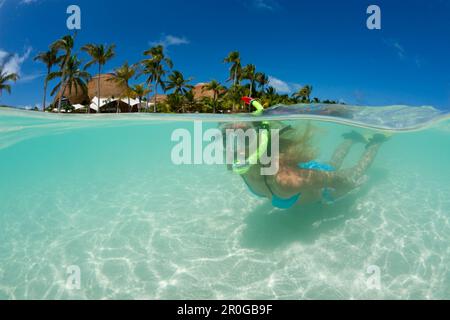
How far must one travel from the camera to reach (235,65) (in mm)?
42688

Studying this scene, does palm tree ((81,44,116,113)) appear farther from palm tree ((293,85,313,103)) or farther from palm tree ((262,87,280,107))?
palm tree ((293,85,313,103))

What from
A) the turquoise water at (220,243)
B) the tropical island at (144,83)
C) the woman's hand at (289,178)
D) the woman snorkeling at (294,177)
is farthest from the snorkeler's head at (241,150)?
the tropical island at (144,83)

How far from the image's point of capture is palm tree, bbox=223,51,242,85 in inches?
1656

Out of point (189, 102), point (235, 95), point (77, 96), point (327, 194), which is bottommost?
point (327, 194)

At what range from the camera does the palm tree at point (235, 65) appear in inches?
1656

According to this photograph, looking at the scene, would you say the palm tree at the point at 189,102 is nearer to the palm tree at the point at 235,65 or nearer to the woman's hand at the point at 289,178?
the palm tree at the point at 235,65

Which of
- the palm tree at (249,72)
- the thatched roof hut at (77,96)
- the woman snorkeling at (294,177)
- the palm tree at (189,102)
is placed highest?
the palm tree at (249,72)

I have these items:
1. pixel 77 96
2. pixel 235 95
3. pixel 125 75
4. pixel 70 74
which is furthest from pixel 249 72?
pixel 77 96

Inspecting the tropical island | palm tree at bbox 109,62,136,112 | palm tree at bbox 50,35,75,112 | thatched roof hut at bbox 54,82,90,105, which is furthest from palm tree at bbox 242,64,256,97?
thatched roof hut at bbox 54,82,90,105

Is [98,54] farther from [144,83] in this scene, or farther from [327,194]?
[327,194]

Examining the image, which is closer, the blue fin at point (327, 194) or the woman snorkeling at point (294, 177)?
the woman snorkeling at point (294, 177)

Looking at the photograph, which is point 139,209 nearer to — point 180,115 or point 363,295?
point 363,295

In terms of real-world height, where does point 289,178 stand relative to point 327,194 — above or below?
above

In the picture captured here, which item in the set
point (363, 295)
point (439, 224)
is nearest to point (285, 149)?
point (363, 295)
